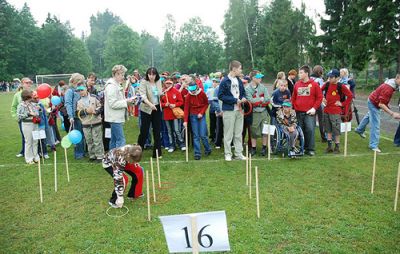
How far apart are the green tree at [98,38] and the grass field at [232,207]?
3517 inches

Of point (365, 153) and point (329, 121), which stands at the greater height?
point (329, 121)

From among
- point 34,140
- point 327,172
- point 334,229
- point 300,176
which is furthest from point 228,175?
point 34,140

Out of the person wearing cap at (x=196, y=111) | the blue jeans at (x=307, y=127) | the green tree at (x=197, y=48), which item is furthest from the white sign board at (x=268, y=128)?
the green tree at (x=197, y=48)

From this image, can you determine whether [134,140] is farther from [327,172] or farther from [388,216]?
[388,216]

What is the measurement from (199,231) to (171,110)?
6.49 m

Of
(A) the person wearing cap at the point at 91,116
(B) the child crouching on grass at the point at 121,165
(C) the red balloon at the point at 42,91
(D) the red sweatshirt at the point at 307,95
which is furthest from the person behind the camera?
(C) the red balloon at the point at 42,91

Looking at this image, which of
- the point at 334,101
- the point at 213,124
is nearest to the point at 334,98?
the point at 334,101

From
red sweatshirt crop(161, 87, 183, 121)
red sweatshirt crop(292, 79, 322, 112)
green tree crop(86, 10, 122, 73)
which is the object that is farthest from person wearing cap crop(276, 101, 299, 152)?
green tree crop(86, 10, 122, 73)

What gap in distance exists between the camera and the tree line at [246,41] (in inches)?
960

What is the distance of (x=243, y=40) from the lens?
52656 millimetres

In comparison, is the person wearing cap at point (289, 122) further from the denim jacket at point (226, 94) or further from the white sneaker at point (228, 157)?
the white sneaker at point (228, 157)

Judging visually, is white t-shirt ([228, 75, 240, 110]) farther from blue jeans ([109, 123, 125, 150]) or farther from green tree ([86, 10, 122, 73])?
green tree ([86, 10, 122, 73])

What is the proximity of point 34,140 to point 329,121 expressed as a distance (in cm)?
749

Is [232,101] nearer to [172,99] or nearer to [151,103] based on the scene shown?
[151,103]
